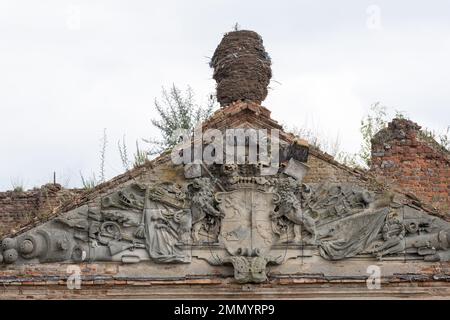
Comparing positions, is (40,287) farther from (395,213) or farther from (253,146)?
(395,213)

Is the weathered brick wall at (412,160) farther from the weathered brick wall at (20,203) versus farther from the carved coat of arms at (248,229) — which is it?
the weathered brick wall at (20,203)

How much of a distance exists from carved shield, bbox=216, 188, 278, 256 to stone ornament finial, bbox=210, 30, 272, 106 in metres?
2.34

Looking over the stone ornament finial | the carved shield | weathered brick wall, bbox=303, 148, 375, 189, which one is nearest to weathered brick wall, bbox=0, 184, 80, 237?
the stone ornament finial

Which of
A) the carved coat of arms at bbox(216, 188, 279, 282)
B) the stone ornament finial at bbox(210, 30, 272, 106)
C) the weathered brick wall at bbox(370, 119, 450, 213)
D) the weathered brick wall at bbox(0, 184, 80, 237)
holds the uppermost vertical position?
the stone ornament finial at bbox(210, 30, 272, 106)

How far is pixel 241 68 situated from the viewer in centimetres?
1546

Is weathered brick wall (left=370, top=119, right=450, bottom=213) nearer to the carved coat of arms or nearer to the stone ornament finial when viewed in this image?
the stone ornament finial

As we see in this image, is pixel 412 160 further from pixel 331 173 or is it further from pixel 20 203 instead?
pixel 20 203

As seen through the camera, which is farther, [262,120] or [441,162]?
[441,162]

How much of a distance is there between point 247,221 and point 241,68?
3135 mm

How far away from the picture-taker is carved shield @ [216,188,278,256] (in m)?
13.1

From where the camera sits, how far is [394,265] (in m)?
13.1

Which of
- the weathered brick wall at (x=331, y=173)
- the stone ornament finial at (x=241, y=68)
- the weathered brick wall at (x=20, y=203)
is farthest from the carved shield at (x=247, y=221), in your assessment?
the weathered brick wall at (x=20, y=203)
